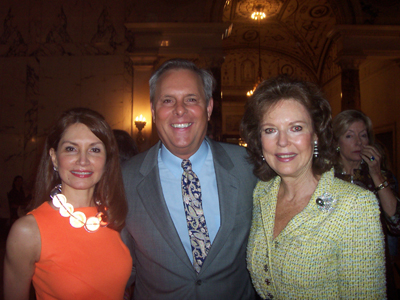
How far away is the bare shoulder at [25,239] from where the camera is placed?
156 cm

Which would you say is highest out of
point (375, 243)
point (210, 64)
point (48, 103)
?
point (210, 64)

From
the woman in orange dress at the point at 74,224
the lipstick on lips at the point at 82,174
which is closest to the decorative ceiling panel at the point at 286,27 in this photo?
the woman in orange dress at the point at 74,224

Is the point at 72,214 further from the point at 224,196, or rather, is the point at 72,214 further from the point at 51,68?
the point at 51,68

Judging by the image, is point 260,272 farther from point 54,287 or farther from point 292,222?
point 54,287

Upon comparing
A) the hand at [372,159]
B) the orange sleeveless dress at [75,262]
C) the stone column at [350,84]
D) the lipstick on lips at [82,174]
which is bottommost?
the orange sleeveless dress at [75,262]

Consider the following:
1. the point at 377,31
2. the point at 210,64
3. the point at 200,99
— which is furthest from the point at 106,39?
the point at 377,31

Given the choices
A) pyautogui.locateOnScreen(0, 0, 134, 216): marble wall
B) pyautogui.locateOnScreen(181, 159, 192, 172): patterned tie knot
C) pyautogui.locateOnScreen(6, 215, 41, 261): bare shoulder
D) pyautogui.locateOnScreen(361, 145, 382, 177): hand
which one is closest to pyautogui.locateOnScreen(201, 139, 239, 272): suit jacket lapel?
pyautogui.locateOnScreen(181, 159, 192, 172): patterned tie knot

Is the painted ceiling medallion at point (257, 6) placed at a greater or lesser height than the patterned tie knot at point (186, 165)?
greater

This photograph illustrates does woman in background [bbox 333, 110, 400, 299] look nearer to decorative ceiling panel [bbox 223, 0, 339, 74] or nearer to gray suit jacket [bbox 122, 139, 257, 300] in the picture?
gray suit jacket [bbox 122, 139, 257, 300]

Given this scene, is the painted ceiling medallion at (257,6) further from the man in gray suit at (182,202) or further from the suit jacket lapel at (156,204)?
the suit jacket lapel at (156,204)

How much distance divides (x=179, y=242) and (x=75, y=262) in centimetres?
66

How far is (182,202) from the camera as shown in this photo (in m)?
2.00

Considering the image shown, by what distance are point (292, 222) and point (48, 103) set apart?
9095mm

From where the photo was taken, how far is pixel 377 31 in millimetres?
7977
